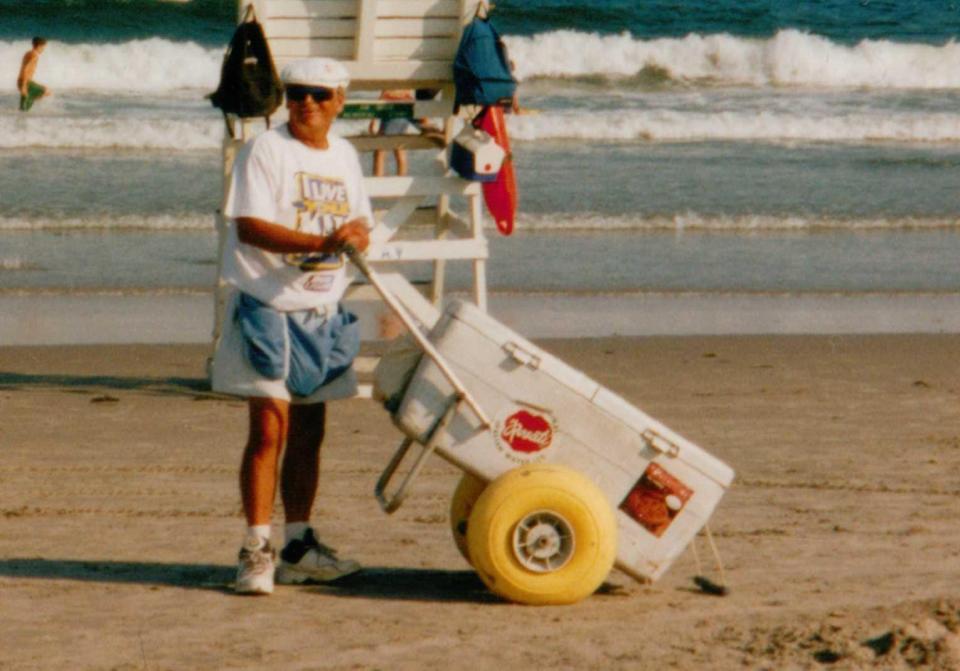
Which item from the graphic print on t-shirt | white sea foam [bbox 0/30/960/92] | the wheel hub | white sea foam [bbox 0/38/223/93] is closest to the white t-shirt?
the graphic print on t-shirt

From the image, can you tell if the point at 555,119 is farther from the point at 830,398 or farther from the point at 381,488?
the point at 381,488

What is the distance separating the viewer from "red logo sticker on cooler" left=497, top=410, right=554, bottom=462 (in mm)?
5734

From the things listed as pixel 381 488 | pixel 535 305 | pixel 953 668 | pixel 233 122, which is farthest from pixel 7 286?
pixel 953 668

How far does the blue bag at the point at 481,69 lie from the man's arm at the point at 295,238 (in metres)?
3.13

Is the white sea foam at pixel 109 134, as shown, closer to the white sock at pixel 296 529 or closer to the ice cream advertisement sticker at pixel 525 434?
the white sock at pixel 296 529

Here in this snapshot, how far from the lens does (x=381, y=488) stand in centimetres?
602

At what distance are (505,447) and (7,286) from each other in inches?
311

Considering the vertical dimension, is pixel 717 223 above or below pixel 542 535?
below

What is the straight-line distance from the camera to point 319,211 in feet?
19.2

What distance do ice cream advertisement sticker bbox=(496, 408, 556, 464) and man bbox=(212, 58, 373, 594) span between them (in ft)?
1.79

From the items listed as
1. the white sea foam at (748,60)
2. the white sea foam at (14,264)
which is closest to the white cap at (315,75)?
the white sea foam at (14,264)

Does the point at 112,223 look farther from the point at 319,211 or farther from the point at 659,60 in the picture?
the point at 659,60

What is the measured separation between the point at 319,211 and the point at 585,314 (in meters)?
6.54

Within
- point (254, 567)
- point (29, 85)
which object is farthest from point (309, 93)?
point (29, 85)
